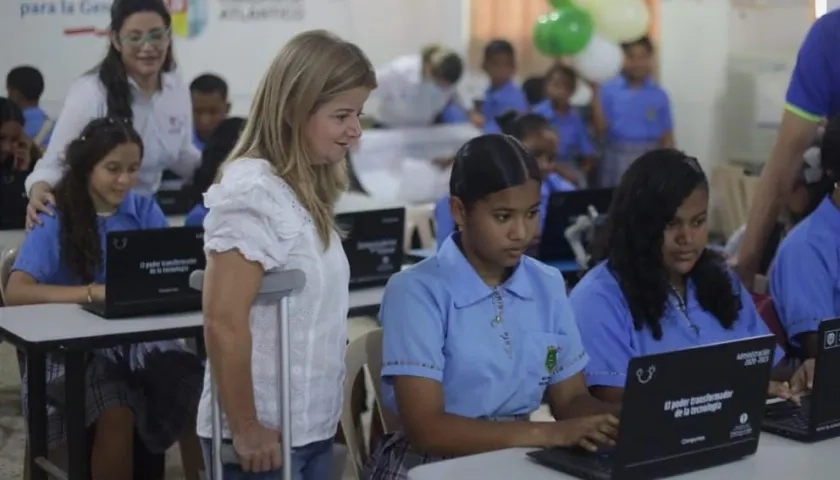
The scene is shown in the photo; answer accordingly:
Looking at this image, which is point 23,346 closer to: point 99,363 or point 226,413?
point 99,363

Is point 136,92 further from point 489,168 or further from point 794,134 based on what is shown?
point 489,168

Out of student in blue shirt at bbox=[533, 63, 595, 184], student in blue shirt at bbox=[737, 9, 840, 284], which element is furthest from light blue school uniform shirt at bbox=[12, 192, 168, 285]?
student in blue shirt at bbox=[533, 63, 595, 184]

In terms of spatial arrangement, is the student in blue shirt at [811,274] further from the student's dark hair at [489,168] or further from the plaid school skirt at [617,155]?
the plaid school skirt at [617,155]

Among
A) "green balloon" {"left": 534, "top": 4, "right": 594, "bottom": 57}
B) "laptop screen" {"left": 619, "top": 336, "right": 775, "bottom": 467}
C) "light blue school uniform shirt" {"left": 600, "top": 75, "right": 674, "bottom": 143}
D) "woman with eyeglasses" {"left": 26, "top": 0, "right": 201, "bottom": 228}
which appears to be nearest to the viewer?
"laptop screen" {"left": 619, "top": 336, "right": 775, "bottom": 467}

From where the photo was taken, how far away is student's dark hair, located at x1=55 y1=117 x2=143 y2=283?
11.6 feet

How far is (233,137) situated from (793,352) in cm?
Result: 206

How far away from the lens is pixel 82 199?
11.7 ft

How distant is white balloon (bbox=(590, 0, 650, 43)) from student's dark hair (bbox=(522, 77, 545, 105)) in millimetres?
568

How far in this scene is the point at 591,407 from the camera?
2.32m

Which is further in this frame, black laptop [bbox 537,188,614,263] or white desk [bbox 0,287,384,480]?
black laptop [bbox 537,188,614,263]

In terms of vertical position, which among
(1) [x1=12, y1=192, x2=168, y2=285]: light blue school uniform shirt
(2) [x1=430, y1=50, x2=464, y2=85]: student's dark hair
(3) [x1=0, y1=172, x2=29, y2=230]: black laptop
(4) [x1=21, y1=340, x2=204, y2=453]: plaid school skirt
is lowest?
(4) [x1=21, y1=340, x2=204, y2=453]: plaid school skirt

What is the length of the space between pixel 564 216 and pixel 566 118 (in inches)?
162

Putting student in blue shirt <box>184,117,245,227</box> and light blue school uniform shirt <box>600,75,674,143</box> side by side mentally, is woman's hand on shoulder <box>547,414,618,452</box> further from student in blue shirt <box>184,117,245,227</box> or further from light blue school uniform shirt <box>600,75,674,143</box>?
light blue school uniform shirt <box>600,75,674,143</box>

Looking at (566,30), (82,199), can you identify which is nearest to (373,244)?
(82,199)
